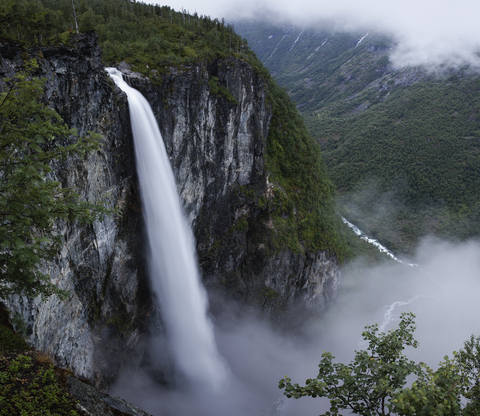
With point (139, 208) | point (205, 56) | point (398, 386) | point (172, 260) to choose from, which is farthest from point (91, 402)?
point (205, 56)

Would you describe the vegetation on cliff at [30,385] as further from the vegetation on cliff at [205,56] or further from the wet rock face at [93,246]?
the vegetation on cliff at [205,56]

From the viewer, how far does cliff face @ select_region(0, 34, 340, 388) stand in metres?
17.3

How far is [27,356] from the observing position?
909cm

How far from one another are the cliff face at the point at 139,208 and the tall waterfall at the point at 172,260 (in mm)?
1121

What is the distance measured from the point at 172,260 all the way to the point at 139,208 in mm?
6536

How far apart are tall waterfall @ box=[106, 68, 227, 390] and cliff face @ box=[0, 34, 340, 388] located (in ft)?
3.68

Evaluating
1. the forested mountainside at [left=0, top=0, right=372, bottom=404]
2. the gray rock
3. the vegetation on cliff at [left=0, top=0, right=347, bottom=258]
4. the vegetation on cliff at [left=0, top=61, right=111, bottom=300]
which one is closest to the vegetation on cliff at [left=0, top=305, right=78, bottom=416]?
the gray rock

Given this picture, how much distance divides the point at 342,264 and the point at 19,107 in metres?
52.9

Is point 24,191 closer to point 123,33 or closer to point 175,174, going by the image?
point 175,174

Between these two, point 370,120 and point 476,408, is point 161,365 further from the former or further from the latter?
point 370,120

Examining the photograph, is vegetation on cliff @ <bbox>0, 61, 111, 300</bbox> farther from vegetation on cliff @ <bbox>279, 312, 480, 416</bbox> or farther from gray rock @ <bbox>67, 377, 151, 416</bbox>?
vegetation on cliff @ <bbox>279, 312, 480, 416</bbox>

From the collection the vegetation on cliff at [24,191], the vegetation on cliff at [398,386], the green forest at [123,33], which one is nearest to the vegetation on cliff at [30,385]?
the vegetation on cliff at [24,191]

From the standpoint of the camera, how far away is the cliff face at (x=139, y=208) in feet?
56.7

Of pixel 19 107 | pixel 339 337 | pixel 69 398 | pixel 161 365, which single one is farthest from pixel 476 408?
pixel 339 337
